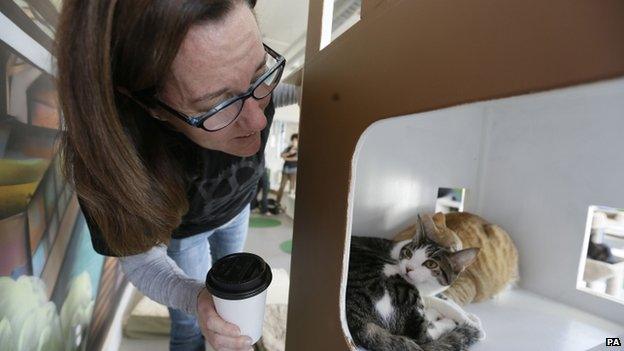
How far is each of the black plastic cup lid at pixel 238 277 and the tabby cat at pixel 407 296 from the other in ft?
0.57

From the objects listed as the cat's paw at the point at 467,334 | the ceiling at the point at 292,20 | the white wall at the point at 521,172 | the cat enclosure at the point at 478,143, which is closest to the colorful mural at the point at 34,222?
the cat enclosure at the point at 478,143

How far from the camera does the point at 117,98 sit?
0.42 metres

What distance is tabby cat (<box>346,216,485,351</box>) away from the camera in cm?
49

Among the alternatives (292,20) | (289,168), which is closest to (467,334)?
(292,20)

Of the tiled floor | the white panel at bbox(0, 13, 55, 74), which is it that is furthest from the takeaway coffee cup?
the tiled floor

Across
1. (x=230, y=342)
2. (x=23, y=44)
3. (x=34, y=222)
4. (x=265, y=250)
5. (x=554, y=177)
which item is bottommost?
(x=265, y=250)

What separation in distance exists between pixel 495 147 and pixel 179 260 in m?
0.88

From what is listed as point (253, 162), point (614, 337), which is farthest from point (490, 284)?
point (253, 162)

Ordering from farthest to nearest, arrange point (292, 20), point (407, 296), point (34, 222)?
1. point (292, 20)
2. point (407, 296)
3. point (34, 222)

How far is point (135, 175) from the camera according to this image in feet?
1.32

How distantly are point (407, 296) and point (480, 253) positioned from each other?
25cm

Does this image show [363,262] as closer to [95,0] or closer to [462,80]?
[462,80]

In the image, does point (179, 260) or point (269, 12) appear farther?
point (269, 12)

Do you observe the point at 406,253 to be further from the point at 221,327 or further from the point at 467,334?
the point at 221,327
